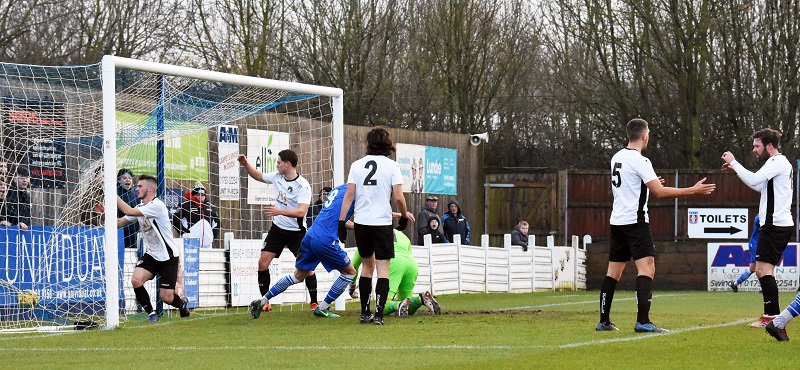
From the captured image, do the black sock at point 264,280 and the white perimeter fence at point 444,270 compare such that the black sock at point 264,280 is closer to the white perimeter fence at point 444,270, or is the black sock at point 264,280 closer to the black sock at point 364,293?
the white perimeter fence at point 444,270

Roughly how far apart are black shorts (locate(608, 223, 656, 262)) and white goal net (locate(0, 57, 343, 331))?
5003 mm

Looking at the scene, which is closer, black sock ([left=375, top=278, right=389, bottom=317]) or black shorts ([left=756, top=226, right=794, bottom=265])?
black shorts ([left=756, top=226, right=794, bottom=265])

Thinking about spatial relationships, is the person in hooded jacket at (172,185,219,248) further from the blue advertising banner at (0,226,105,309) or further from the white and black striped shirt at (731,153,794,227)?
the white and black striped shirt at (731,153,794,227)

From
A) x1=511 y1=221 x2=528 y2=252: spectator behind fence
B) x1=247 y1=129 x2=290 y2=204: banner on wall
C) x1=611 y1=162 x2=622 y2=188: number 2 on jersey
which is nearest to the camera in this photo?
x1=611 y1=162 x2=622 y2=188: number 2 on jersey

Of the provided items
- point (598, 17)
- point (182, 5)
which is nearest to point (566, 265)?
point (598, 17)

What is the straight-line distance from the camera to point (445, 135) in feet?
97.3

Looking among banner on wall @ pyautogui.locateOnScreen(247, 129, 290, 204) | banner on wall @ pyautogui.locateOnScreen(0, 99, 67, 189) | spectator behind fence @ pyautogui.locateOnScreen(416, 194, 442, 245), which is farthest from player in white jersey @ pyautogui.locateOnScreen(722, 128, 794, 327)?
spectator behind fence @ pyautogui.locateOnScreen(416, 194, 442, 245)

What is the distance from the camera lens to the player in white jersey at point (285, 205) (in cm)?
1402

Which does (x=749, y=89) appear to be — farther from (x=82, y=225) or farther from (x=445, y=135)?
(x=82, y=225)

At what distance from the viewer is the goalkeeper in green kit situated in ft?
44.1

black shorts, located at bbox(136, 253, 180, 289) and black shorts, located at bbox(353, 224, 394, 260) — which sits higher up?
black shorts, located at bbox(353, 224, 394, 260)

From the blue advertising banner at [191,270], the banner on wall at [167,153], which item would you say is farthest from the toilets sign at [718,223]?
the blue advertising banner at [191,270]

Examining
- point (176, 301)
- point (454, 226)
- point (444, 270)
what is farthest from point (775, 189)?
point (454, 226)

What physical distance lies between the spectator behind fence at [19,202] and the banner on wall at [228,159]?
5783 mm
